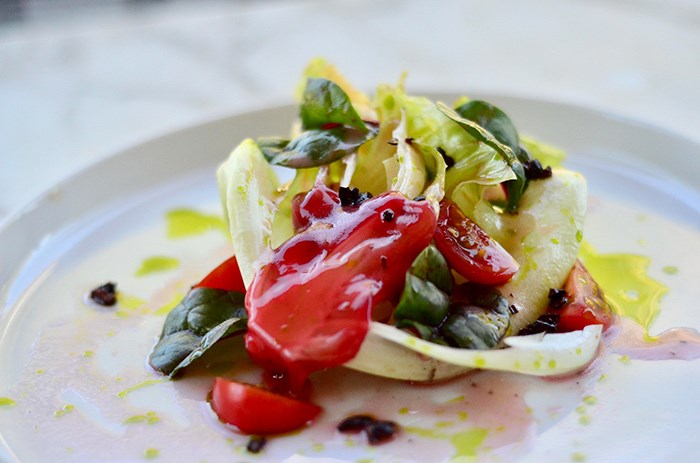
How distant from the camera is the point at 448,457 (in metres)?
1.62

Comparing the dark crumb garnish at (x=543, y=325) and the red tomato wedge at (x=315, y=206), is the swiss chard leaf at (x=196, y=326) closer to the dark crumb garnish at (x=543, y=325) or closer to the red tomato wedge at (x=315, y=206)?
the red tomato wedge at (x=315, y=206)

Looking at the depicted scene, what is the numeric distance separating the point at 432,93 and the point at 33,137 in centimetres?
168

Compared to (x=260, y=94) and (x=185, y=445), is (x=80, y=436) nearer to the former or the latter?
(x=185, y=445)

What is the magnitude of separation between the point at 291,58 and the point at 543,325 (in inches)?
104

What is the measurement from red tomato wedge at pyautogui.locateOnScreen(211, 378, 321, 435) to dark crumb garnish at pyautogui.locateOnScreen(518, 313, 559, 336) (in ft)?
1.77

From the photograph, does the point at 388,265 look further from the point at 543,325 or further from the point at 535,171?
the point at 535,171

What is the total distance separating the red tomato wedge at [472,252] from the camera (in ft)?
6.14

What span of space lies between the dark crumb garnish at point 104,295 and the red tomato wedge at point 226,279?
28 cm

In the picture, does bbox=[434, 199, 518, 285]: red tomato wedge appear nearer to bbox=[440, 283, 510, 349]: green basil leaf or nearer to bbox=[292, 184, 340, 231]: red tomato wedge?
bbox=[440, 283, 510, 349]: green basil leaf

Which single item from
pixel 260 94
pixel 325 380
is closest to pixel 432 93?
pixel 260 94

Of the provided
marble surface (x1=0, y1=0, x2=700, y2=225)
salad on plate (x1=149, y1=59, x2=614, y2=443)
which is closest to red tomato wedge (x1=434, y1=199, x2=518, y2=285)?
salad on plate (x1=149, y1=59, x2=614, y2=443)

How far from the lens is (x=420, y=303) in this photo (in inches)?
68.0

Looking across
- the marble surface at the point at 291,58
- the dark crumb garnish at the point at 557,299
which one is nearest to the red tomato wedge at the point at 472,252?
the dark crumb garnish at the point at 557,299

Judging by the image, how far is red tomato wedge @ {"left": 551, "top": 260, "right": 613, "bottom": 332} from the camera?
190cm
